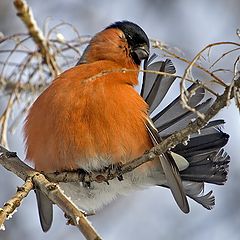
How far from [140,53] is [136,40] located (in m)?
0.09

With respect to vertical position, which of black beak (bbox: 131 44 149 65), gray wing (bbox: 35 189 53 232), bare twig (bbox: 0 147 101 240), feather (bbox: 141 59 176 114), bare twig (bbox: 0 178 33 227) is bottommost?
gray wing (bbox: 35 189 53 232)

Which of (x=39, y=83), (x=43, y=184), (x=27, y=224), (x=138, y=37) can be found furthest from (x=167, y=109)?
(x=27, y=224)

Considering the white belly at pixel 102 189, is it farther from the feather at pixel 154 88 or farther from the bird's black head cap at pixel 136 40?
the bird's black head cap at pixel 136 40

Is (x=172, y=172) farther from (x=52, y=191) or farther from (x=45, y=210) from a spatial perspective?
(x=52, y=191)

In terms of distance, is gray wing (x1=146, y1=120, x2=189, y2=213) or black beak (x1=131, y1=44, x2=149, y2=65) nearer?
gray wing (x1=146, y1=120, x2=189, y2=213)

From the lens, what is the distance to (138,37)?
2.85 m

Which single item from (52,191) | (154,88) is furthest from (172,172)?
(52,191)

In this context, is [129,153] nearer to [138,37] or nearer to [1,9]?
[138,37]

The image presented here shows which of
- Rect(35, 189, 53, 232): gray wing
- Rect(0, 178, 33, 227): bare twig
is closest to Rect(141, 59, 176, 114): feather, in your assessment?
Rect(35, 189, 53, 232): gray wing

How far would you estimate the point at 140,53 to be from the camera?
278cm

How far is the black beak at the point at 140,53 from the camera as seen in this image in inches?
109

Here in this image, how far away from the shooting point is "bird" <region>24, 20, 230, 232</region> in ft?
7.69

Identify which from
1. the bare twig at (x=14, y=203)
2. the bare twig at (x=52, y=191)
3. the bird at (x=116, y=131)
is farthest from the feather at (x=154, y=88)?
the bare twig at (x=14, y=203)

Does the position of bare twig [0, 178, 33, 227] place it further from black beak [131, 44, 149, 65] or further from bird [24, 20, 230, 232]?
black beak [131, 44, 149, 65]
